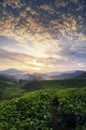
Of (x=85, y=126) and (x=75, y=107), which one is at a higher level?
A: (x=75, y=107)

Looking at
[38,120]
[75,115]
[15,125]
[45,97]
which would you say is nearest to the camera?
[15,125]

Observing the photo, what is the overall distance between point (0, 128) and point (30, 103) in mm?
6064

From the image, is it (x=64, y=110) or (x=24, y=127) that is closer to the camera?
(x=24, y=127)

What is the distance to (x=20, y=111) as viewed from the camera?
1588 centimetres

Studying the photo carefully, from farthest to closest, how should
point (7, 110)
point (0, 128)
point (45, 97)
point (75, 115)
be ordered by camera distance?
point (45, 97) → point (75, 115) → point (7, 110) → point (0, 128)

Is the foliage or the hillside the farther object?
the hillside

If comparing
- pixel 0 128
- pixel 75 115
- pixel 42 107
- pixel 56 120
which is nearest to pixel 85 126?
pixel 75 115

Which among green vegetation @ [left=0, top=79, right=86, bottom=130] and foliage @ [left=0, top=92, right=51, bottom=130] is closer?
foliage @ [left=0, top=92, right=51, bottom=130]

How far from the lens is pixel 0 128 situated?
11977mm

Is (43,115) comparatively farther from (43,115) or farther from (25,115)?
(25,115)

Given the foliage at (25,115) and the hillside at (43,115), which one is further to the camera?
the hillside at (43,115)

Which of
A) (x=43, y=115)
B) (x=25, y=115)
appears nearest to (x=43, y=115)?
(x=43, y=115)

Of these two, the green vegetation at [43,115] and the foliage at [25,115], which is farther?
the green vegetation at [43,115]

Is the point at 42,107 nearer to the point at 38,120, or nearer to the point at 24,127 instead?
the point at 38,120
